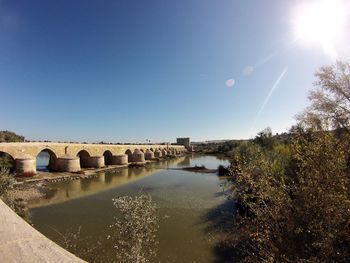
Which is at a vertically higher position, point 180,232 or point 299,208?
point 299,208

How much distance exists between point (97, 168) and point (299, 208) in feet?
126

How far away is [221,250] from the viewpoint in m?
11.3

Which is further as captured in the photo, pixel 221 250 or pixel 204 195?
pixel 204 195

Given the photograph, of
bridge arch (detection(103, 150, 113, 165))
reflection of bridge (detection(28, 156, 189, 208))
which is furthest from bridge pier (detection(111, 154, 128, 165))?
reflection of bridge (detection(28, 156, 189, 208))

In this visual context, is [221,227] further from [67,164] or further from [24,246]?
[67,164]

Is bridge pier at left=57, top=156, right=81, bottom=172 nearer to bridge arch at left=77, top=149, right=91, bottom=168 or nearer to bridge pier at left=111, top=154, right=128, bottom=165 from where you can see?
bridge arch at left=77, top=149, right=91, bottom=168

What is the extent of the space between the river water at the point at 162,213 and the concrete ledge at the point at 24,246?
8369mm

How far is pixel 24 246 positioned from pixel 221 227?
13904 millimetres

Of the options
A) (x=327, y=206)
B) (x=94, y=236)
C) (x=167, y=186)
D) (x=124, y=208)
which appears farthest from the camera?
(x=167, y=186)

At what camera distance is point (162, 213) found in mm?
16516

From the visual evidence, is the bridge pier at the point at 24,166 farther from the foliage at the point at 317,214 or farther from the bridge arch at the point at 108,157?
the foliage at the point at 317,214

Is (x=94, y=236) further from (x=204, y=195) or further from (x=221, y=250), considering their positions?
(x=204, y=195)

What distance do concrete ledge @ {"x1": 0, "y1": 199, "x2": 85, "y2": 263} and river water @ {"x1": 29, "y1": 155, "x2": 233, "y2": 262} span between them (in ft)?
27.5

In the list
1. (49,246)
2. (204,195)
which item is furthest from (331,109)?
(49,246)
